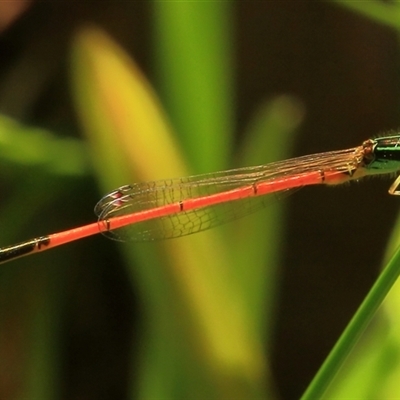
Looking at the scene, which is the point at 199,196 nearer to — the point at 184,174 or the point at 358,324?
the point at 184,174

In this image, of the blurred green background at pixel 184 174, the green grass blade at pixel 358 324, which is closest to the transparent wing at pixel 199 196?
the blurred green background at pixel 184 174

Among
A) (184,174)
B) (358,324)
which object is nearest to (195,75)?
(184,174)

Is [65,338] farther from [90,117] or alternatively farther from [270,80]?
[270,80]

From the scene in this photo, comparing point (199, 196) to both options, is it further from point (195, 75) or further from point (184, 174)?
point (195, 75)

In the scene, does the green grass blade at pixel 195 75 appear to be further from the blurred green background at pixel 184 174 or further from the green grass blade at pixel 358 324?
the green grass blade at pixel 358 324

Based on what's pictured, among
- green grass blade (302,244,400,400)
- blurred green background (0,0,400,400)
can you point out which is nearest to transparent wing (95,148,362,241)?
blurred green background (0,0,400,400)

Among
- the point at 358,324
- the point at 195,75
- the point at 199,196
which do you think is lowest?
the point at 358,324

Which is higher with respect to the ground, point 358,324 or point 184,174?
point 184,174

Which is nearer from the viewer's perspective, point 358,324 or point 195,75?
point 358,324

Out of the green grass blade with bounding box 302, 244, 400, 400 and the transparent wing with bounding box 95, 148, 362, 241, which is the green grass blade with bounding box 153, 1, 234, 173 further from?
the green grass blade with bounding box 302, 244, 400, 400
